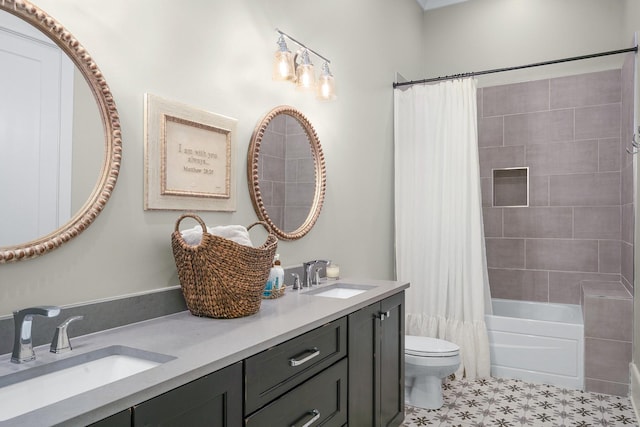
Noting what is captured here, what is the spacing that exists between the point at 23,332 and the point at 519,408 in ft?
8.78

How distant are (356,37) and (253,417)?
8.12 feet

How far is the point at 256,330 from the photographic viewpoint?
1.41 m

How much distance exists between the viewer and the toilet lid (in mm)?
2670

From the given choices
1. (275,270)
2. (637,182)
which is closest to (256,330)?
(275,270)

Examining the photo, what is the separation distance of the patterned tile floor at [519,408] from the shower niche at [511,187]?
5.09ft

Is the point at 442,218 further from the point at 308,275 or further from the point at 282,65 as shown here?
the point at 282,65

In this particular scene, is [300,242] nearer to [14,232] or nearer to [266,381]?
[266,381]

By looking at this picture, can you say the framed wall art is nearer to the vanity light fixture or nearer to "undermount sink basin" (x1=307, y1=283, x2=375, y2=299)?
the vanity light fixture

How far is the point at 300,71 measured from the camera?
225 centimetres

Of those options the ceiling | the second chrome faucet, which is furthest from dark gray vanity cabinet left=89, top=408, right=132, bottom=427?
the ceiling

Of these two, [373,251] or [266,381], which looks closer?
[266,381]

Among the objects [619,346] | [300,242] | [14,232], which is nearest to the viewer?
[14,232]

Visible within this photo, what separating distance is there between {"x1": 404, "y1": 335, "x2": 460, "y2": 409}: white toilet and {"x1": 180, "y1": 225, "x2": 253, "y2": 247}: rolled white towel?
146cm

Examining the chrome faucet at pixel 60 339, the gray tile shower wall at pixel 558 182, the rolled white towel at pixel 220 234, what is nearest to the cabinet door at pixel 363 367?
the rolled white towel at pixel 220 234
